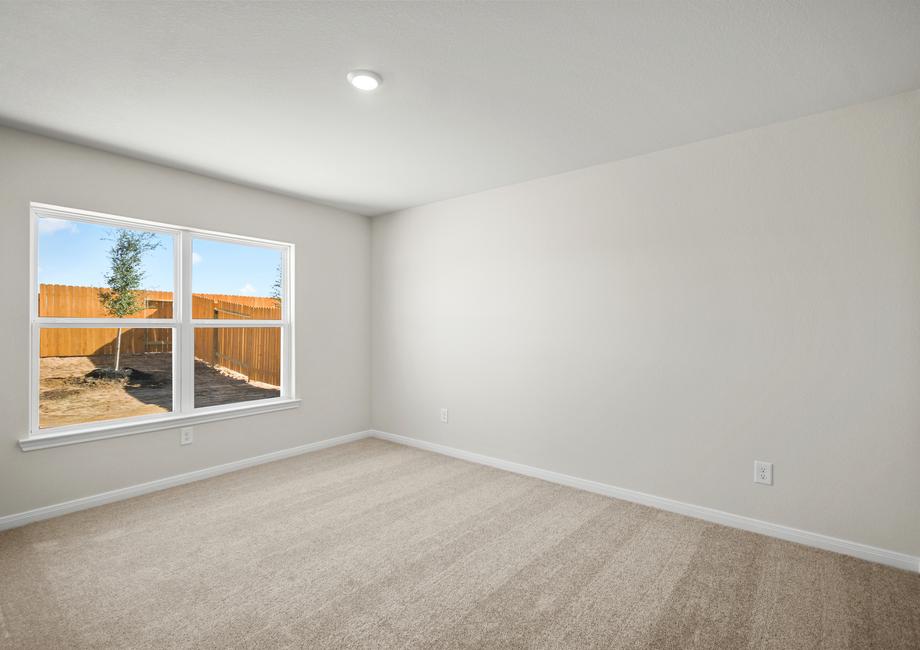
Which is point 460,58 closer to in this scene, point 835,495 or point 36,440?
point 835,495

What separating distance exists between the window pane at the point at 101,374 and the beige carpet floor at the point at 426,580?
65 centimetres

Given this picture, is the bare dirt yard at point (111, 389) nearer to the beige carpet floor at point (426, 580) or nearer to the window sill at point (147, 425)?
the window sill at point (147, 425)

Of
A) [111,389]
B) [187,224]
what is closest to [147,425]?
[111,389]

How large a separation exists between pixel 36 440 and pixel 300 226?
8.07 feet

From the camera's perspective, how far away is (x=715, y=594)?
6.95ft

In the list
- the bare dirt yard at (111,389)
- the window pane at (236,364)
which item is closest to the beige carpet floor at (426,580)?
the bare dirt yard at (111,389)

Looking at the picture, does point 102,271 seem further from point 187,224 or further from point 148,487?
point 148,487

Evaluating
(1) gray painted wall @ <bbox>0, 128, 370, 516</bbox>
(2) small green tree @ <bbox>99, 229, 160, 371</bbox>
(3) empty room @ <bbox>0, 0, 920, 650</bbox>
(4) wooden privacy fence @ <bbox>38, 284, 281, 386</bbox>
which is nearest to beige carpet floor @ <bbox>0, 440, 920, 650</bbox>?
(3) empty room @ <bbox>0, 0, 920, 650</bbox>

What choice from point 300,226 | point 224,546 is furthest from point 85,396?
point 300,226

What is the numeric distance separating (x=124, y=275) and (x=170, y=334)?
1.71 ft

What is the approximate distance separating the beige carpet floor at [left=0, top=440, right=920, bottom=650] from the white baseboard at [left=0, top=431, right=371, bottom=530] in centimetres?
8

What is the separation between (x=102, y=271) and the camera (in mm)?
3256

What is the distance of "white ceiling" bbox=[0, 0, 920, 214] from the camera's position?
1.78 metres

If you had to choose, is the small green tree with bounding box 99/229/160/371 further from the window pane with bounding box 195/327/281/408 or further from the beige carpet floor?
the beige carpet floor
